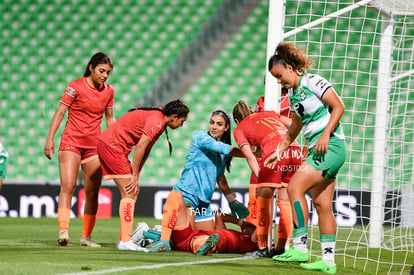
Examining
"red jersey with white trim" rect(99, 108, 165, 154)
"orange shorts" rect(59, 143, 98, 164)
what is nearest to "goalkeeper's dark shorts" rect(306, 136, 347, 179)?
"red jersey with white trim" rect(99, 108, 165, 154)

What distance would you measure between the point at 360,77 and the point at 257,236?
795 cm

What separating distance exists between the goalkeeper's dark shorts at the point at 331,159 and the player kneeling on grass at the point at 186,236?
3.90 feet

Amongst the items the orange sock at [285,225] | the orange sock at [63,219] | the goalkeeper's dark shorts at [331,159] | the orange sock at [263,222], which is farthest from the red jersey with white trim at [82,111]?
the goalkeeper's dark shorts at [331,159]

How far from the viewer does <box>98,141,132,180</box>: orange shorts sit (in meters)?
5.51

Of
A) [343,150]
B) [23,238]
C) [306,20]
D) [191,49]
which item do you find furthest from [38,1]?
[343,150]

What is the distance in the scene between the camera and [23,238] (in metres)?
6.61

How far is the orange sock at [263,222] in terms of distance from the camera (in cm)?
509

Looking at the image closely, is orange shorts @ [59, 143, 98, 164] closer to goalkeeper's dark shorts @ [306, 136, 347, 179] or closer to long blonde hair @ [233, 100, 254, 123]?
long blonde hair @ [233, 100, 254, 123]

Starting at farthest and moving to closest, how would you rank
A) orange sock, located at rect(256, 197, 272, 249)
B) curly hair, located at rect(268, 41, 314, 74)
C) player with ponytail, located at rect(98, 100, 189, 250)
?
player with ponytail, located at rect(98, 100, 189, 250) < orange sock, located at rect(256, 197, 272, 249) < curly hair, located at rect(268, 41, 314, 74)

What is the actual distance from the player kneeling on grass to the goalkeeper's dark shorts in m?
1.19

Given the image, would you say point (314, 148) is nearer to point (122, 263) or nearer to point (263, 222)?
point (263, 222)

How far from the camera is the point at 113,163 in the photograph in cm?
551

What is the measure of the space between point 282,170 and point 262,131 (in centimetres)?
36

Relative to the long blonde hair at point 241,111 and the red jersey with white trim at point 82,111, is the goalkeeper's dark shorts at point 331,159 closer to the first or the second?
the long blonde hair at point 241,111
